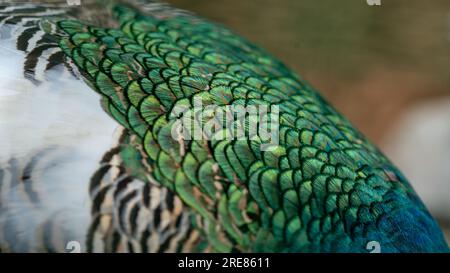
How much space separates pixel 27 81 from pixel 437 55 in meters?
3.36

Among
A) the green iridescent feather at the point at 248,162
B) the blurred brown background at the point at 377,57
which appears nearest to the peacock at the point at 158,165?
the green iridescent feather at the point at 248,162

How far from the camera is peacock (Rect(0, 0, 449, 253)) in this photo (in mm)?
1055

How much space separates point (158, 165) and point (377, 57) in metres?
3.14

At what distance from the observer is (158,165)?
3.51 ft

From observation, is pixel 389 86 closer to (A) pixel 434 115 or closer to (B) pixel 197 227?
(A) pixel 434 115

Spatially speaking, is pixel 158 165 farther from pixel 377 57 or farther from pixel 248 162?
pixel 377 57

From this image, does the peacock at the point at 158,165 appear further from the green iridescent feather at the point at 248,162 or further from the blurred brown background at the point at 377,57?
the blurred brown background at the point at 377,57

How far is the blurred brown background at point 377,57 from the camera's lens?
3613 mm

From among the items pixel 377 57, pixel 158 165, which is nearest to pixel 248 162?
pixel 158 165

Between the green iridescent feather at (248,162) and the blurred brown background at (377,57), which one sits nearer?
the green iridescent feather at (248,162)

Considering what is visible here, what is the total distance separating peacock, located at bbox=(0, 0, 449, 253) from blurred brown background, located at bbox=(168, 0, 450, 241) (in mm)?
2390

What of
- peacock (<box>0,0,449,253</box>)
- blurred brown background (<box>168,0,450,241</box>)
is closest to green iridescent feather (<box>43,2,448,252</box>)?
peacock (<box>0,0,449,253</box>)

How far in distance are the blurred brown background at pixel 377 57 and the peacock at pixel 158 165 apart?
7.84ft

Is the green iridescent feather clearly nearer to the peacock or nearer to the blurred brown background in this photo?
the peacock
